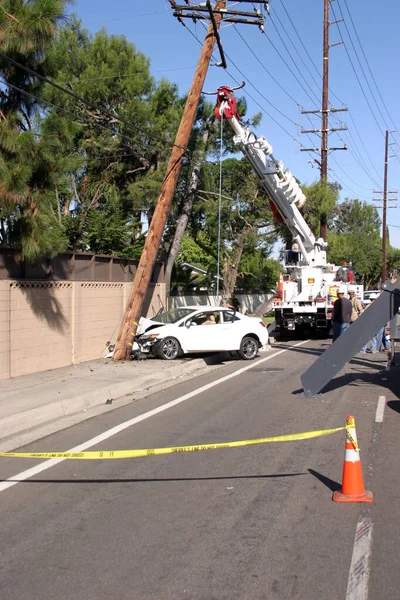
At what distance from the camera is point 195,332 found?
1600 centimetres

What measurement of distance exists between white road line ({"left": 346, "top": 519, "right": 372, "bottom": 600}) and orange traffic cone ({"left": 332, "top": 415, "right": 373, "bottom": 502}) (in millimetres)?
453

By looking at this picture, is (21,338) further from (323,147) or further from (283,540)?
(323,147)

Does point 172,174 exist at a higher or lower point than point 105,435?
higher

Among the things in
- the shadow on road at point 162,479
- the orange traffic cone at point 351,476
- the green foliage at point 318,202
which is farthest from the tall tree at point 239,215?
the orange traffic cone at point 351,476

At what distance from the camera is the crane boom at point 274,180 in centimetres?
1800

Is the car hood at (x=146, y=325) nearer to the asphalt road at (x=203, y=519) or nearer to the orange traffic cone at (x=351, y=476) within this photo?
the asphalt road at (x=203, y=519)

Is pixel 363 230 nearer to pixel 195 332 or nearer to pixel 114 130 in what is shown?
pixel 114 130

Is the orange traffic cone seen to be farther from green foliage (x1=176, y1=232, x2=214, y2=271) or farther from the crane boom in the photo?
green foliage (x1=176, y1=232, x2=214, y2=271)

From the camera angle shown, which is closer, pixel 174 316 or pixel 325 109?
pixel 174 316

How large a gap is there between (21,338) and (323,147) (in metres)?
20.9

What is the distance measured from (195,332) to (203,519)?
426 inches

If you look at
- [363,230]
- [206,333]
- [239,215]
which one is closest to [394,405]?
[206,333]

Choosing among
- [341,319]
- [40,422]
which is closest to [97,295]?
[341,319]

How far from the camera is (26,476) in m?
6.54
